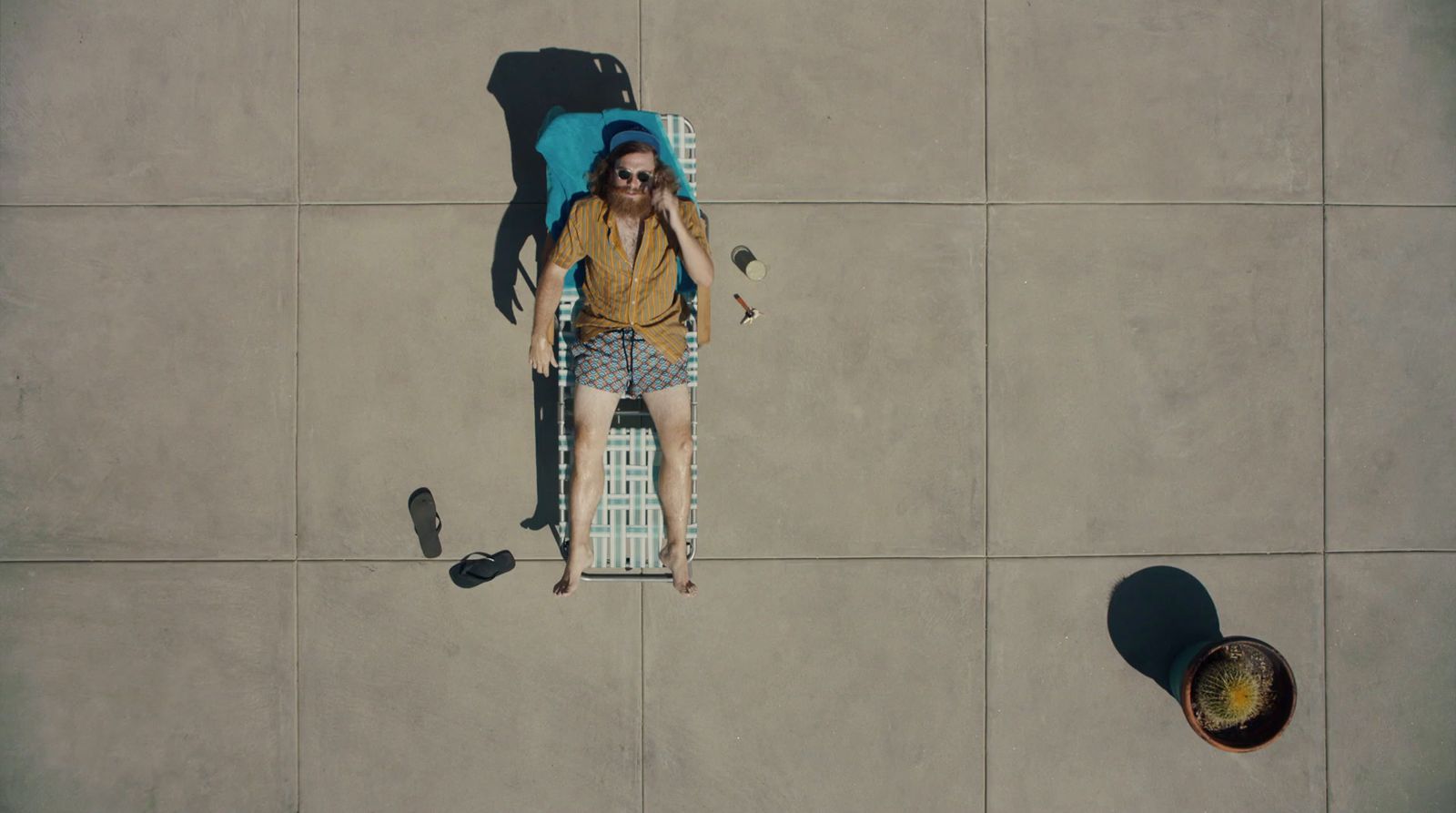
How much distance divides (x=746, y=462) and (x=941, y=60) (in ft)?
6.90

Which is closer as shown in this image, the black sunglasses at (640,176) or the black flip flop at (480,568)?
the black sunglasses at (640,176)

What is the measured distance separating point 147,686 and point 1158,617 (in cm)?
474

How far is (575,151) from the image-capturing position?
11.2 ft

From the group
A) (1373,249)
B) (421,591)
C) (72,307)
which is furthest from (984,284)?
(72,307)

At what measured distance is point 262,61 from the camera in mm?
3793

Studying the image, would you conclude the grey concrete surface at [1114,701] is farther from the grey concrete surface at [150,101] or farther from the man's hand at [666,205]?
the grey concrete surface at [150,101]

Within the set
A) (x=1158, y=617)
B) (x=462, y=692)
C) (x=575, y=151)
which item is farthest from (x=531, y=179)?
(x=1158, y=617)

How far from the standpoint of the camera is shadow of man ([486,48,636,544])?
3.79 metres

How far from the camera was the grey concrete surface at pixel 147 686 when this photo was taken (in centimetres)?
375

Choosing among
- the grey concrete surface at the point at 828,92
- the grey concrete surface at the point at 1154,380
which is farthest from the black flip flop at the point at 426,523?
the grey concrete surface at the point at 1154,380

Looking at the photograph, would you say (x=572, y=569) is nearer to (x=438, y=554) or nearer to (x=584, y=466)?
(x=584, y=466)

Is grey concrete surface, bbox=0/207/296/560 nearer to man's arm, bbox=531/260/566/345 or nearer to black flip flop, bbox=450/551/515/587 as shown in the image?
black flip flop, bbox=450/551/515/587

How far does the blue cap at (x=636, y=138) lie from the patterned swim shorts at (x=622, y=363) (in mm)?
742

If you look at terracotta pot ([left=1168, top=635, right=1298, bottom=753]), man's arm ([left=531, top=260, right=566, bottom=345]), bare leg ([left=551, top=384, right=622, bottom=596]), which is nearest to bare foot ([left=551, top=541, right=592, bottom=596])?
bare leg ([left=551, top=384, right=622, bottom=596])
